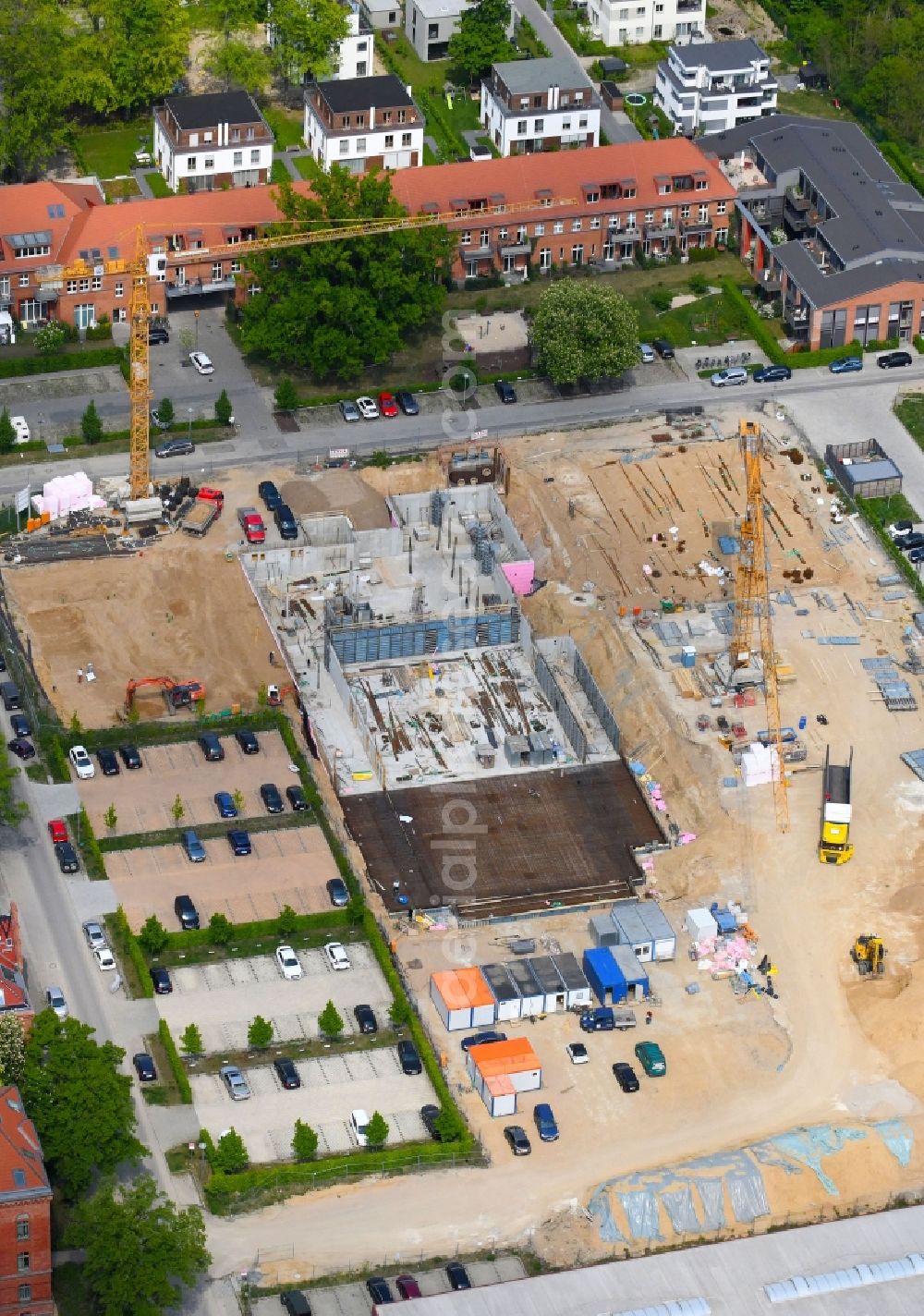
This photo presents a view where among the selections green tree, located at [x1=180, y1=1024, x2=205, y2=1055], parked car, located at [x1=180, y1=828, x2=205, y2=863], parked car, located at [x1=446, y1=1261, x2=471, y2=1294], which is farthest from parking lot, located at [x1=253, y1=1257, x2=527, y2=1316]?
parked car, located at [x1=180, y1=828, x2=205, y2=863]

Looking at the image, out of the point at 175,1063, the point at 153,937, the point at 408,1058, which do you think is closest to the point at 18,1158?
the point at 175,1063

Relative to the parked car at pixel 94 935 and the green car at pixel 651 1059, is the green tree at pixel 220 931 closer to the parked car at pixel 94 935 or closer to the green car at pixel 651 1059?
the parked car at pixel 94 935

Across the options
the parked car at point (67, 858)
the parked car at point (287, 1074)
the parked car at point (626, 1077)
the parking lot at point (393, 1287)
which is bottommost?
the parked car at point (67, 858)

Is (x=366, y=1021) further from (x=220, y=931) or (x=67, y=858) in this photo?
(x=67, y=858)

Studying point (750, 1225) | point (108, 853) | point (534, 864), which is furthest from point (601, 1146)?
point (108, 853)

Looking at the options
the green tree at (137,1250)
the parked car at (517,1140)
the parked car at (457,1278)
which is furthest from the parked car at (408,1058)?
the green tree at (137,1250)

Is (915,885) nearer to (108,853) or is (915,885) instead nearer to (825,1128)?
(825,1128)

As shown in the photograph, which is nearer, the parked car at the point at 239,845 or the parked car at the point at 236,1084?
the parked car at the point at 236,1084
